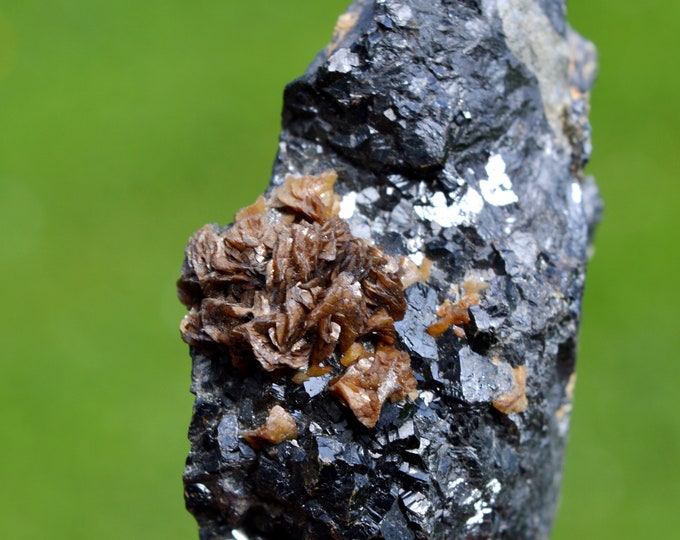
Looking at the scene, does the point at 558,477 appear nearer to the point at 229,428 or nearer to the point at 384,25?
the point at 229,428

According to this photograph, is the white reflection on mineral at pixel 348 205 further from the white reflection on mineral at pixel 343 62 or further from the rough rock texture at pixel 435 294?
the white reflection on mineral at pixel 343 62

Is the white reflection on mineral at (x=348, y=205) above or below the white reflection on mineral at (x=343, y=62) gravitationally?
below

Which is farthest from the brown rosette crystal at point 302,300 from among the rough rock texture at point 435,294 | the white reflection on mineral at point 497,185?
the white reflection on mineral at point 497,185

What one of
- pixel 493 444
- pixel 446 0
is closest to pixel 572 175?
pixel 446 0

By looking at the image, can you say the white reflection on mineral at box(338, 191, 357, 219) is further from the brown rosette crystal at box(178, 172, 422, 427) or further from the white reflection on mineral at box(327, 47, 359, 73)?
the white reflection on mineral at box(327, 47, 359, 73)

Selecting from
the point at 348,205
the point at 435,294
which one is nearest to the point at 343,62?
the point at 348,205

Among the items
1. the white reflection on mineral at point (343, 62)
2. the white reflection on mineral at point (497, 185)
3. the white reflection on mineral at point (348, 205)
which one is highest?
the white reflection on mineral at point (343, 62)

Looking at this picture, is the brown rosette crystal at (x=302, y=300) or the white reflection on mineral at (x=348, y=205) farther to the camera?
the white reflection on mineral at (x=348, y=205)
